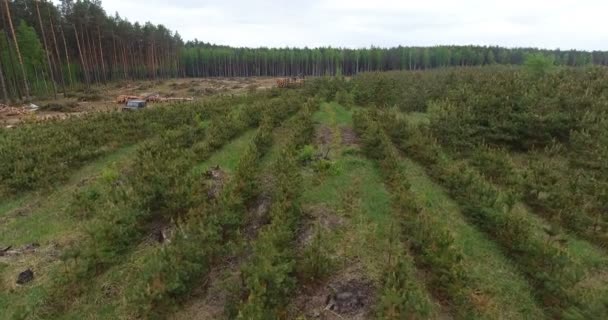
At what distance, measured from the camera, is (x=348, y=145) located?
767 inches

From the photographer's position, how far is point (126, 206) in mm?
13062

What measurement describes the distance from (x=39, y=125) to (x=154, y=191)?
1708 centimetres

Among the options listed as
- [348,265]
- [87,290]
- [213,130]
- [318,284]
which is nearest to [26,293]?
[87,290]

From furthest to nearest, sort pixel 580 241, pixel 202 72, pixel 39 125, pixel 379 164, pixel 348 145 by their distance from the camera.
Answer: pixel 202 72 < pixel 39 125 < pixel 348 145 < pixel 379 164 < pixel 580 241

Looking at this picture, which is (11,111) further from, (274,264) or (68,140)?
(274,264)

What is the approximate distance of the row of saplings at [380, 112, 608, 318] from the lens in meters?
9.68

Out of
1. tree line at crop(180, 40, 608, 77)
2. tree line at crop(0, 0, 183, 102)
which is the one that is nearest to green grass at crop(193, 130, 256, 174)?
tree line at crop(0, 0, 183, 102)

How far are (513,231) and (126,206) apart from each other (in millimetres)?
12600

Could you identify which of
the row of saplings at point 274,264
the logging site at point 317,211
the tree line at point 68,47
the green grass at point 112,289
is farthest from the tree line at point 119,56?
the row of saplings at point 274,264

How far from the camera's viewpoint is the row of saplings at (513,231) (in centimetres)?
968

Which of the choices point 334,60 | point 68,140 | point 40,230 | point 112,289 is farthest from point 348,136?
point 334,60

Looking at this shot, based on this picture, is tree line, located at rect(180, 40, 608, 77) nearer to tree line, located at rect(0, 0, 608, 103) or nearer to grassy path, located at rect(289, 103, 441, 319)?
tree line, located at rect(0, 0, 608, 103)

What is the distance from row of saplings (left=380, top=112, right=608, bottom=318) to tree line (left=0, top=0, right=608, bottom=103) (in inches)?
1379

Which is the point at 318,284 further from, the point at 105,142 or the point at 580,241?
the point at 105,142
